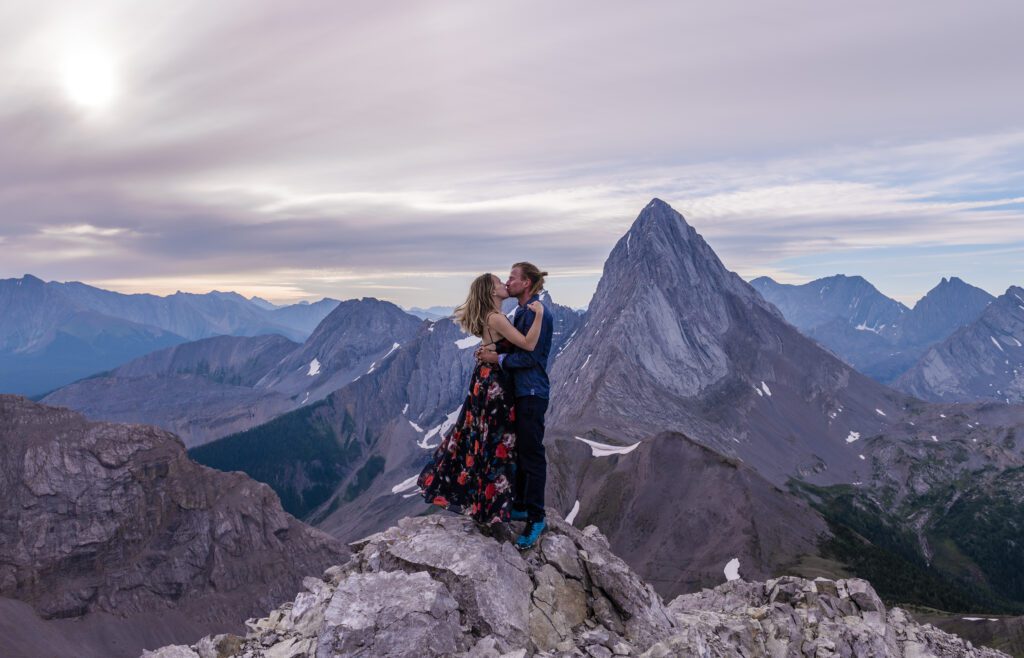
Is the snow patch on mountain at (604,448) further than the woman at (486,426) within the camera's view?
Yes

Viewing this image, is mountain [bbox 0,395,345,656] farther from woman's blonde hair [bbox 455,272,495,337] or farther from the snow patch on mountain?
woman's blonde hair [bbox 455,272,495,337]

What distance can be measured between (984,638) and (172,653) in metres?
109

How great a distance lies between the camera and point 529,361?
15.6 meters

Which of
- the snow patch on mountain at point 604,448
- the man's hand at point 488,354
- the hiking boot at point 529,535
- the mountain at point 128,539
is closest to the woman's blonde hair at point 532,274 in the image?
the man's hand at point 488,354

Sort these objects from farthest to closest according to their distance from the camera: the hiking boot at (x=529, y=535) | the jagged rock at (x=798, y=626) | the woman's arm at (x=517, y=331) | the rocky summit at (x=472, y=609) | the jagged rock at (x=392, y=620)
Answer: the jagged rock at (x=798, y=626)
the hiking boot at (x=529, y=535)
the woman's arm at (x=517, y=331)
the rocky summit at (x=472, y=609)
the jagged rock at (x=392, y=620)

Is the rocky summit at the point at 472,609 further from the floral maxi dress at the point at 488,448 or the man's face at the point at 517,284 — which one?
the man's face at the point at 517,284

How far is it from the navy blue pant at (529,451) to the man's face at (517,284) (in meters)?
2.74

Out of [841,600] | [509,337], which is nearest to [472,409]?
[509,337]

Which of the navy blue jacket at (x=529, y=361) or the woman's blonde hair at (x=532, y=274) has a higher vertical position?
the woman's blonde hair at (x=532, y=274)

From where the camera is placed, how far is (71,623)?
5955 inches

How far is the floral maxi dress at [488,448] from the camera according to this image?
1628 centimetres

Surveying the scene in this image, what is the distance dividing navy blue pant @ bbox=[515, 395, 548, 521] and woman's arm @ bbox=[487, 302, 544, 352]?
1.50 metres

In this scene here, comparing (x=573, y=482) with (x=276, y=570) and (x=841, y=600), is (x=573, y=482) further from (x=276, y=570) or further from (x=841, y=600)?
(x=841, y=600)

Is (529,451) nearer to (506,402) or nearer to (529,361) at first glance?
(506,402)
